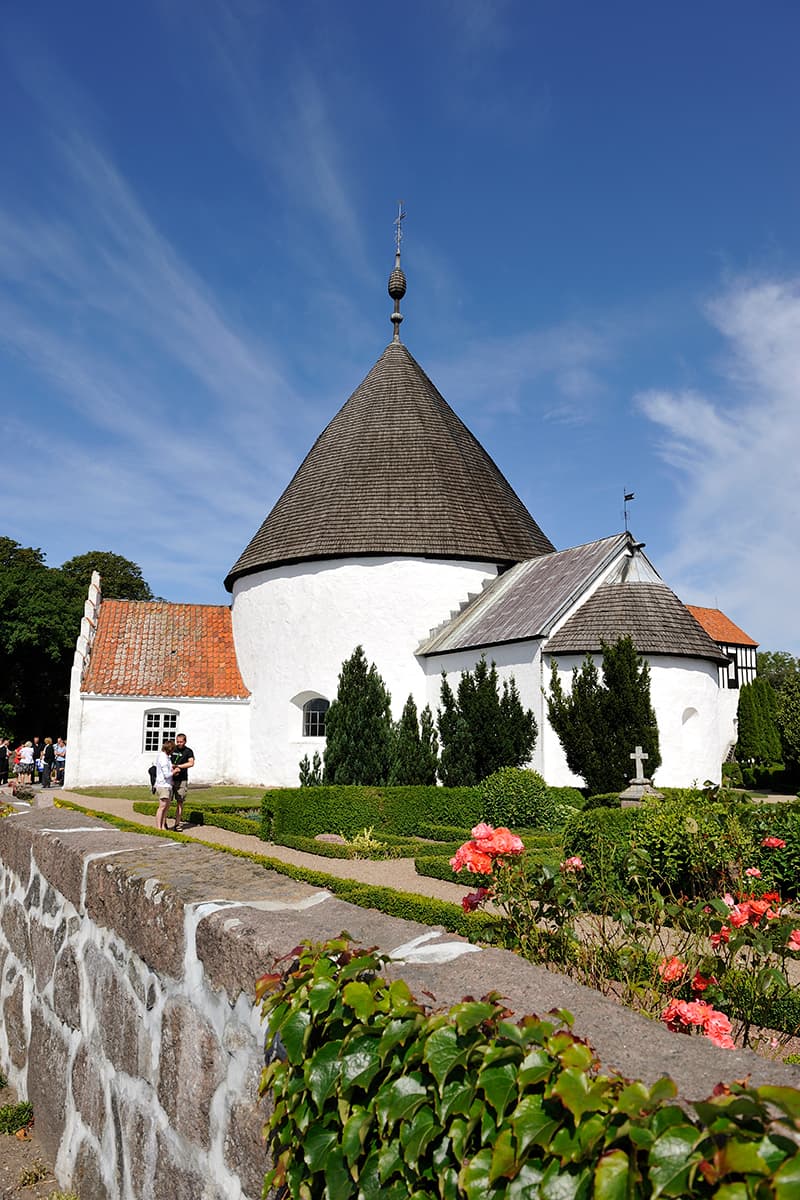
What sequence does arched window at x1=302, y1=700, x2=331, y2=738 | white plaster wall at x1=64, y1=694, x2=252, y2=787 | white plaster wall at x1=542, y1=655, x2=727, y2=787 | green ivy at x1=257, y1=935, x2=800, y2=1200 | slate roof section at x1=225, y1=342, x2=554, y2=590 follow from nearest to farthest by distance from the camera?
green ivy at x1=257, y1=935, x2=800, y2=1200 → white plaster wall at x1=542, y1=655, x2=727, y2=787 → slate roof section at x1=225, y1=342, x2=554, y2=590 → white plaster wall at x1=64, y1=694, x2=252, y2=787 → arched window at x1=302, y1=700, x2=331, y2=738

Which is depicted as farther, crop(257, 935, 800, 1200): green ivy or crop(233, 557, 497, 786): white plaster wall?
crop(233, 557, 497, 786): white plaster wall

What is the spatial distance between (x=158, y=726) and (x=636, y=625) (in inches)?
552

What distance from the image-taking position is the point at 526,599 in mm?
19812

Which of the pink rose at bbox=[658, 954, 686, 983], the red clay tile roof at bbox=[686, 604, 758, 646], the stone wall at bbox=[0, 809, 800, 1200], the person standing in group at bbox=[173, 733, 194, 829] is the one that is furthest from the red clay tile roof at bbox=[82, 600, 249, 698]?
the red clay tile roof at bbox=[686, 604, 758, 646]

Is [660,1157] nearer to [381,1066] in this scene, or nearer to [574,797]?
[381,1066]

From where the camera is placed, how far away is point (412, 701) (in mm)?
21297

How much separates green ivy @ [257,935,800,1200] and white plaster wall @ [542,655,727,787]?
1540cm

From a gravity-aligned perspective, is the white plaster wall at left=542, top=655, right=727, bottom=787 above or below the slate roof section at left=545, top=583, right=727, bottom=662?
below

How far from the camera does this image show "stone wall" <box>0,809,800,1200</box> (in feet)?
6.70

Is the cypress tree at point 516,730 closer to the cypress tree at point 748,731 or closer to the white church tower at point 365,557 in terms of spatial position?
the white church tower at point 365,557

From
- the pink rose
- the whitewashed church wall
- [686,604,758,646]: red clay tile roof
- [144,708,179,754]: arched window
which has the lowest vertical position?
the pink rose

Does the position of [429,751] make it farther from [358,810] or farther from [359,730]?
[358,810]

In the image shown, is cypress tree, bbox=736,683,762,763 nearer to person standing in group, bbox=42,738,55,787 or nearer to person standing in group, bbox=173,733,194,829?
person standing in group, bbox=42,738,55,787

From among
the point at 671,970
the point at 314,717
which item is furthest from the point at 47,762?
the point at 671,970
